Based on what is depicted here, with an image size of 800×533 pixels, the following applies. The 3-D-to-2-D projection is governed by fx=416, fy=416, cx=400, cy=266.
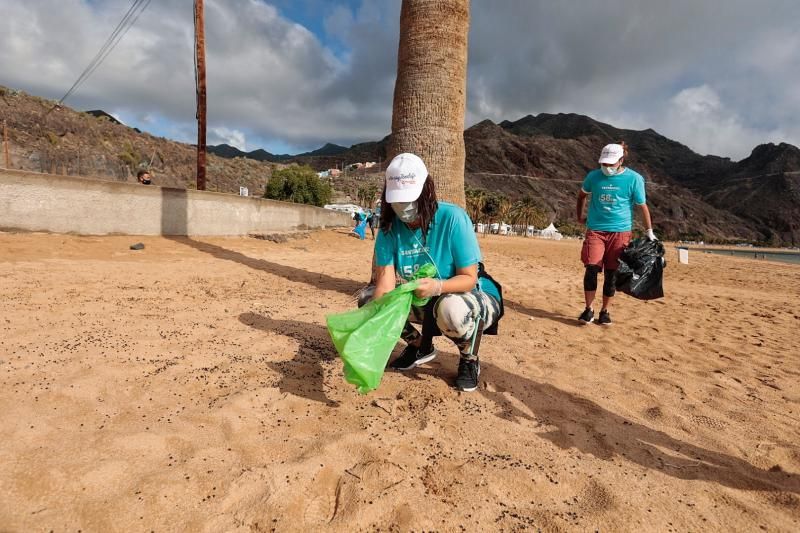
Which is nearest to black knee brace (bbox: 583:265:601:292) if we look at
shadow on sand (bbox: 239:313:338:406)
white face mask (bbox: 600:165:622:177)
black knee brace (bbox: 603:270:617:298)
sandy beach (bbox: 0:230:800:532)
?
black knee brace (bbox: 603:270:617:298)

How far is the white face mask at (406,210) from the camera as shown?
2414 millimetres

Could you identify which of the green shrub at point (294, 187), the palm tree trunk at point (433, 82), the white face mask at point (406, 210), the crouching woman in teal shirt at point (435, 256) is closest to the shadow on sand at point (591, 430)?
the crouching woman in teal shirt at point (435, 256)

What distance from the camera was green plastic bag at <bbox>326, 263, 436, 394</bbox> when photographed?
2.02m

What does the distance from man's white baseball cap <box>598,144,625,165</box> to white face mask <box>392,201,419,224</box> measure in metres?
2.92

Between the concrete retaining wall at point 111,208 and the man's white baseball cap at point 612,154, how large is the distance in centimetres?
830

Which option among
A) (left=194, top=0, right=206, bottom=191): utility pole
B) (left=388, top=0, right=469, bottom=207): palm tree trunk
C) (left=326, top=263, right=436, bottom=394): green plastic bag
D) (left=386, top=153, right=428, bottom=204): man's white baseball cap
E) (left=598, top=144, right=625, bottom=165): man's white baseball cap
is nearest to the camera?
(left=326, top=263, right=436, bottom=394): green plastic bag

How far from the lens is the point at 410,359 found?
2.89 metres

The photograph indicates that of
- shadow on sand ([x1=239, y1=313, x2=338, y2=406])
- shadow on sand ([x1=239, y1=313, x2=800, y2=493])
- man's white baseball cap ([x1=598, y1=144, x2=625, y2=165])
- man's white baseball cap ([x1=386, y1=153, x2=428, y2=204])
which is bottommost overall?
shadow on sand ([x1=239, y1=313, x2=800, y2=493])

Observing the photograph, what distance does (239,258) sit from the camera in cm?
753

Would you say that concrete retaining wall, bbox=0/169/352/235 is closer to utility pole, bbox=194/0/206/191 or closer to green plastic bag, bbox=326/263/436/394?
utility pole, bbox=194/0/206/191

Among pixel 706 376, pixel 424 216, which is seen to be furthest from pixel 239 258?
pixel 706 376

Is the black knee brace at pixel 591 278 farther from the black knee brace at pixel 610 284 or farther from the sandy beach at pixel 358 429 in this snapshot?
the sandy beach at pixel 358 429

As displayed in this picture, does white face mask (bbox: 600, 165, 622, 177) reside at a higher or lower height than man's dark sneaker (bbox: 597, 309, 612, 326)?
higher

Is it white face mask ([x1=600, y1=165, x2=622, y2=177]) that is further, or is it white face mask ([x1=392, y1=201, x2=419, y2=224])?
white face mask ([x1=600, y1=165, x2=622, y2=177])
